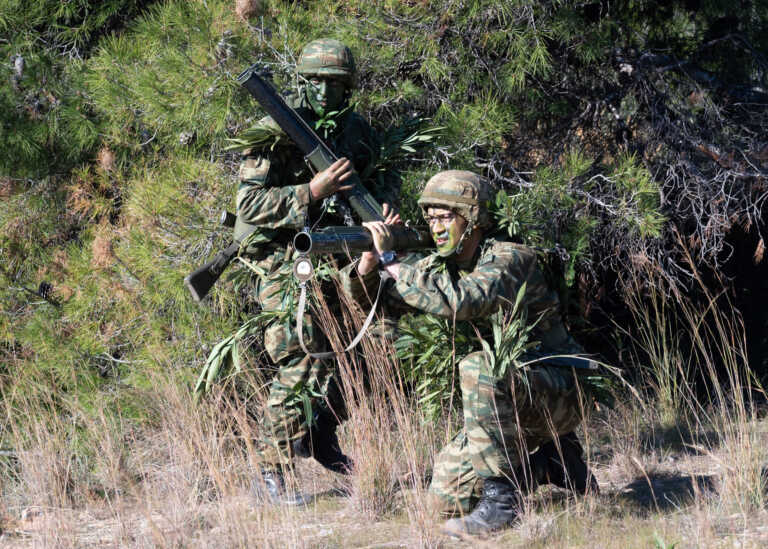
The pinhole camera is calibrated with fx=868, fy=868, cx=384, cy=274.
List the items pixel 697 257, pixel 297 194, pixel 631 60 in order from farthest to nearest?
pixel 697 257
pixel 631 60
pixel 297 194

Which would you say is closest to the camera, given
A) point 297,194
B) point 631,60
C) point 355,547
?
point 355,547

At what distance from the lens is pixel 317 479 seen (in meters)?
4.44

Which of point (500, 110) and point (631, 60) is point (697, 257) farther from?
point (500, 110)

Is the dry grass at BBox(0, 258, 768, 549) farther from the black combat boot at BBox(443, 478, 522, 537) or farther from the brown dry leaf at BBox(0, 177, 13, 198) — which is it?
the brown dry leaf at BBox(0, 177, 13, 198)

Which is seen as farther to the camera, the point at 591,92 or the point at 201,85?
the point at 591,92

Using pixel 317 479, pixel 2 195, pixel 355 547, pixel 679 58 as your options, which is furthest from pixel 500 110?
pixel 2 195

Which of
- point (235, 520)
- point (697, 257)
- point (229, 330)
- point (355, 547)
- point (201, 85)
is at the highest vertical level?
point (201, 85)

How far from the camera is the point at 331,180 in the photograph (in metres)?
3.95

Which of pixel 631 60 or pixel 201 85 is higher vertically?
pixel 201 85

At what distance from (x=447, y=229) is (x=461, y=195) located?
6.2 inches

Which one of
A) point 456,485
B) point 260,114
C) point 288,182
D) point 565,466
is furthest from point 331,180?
point 565,466

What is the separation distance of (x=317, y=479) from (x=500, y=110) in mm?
2423

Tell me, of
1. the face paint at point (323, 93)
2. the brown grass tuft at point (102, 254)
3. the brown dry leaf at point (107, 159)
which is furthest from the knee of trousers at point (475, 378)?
the brown dry leaf at point (107, 159)

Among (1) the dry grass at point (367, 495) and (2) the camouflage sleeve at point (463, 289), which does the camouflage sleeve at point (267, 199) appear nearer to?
(1) the dry grass at point (367, 495)
